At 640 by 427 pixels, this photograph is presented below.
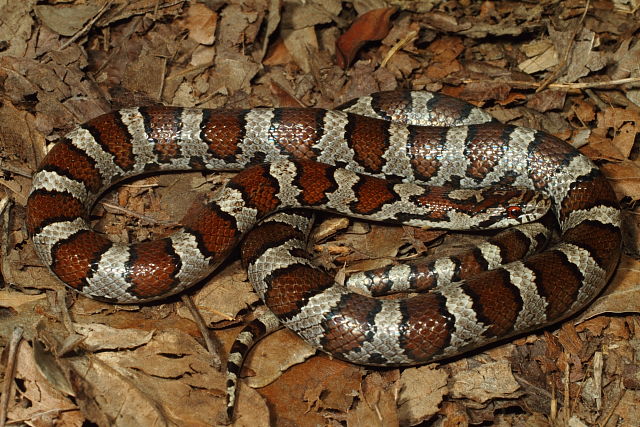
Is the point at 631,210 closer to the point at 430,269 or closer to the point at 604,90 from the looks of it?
the point at 604,90

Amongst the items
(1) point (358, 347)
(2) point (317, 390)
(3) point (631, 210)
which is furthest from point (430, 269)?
(3) point (631, 210)

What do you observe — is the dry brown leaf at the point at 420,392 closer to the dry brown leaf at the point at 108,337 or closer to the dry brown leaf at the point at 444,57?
the dry brown leaf at the point at 108,337

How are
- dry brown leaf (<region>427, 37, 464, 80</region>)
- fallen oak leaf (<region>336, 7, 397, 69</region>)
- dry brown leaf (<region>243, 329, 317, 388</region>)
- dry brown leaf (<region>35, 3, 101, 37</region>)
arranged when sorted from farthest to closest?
1. dry brown leaf (<region>427, 37, 464, 80</region>)
2. fallen oak leaf (<region>336, 7, 397, 69</region>)
3. dry brown leaf (<region>35, 3, 101, 37</region>)
4. dry brown leaf (<region>243, 329, 317, 388</region>)

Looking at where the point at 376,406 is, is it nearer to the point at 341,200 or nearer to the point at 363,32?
the point at 341,200

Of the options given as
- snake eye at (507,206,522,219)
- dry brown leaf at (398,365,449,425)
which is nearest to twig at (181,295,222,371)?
dry brown leaf at (398,365,449,425)

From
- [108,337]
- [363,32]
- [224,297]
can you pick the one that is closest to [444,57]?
[363,32]

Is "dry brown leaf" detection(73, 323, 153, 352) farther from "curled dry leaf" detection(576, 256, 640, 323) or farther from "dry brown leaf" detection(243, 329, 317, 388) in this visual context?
"curled dry leaf" detection(576, 256, 640, 323)

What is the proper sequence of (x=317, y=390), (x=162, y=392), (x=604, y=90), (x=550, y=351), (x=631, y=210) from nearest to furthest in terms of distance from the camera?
(x=162, y=392) < (x=317, y=390) < (x=550, y=351) < (x=631, y=210) < (x=604, y=90)
